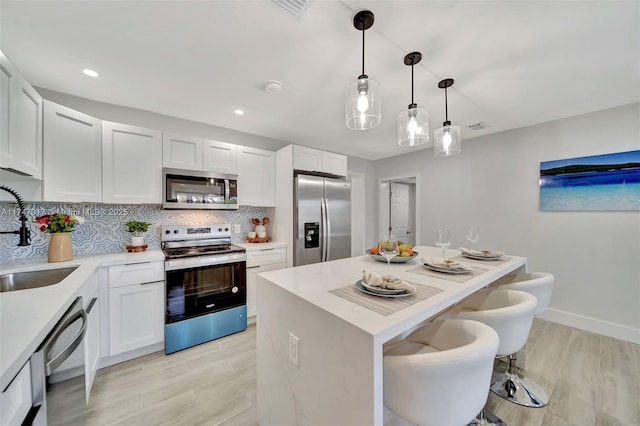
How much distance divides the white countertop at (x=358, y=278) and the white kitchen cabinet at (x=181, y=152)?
76.6 inches

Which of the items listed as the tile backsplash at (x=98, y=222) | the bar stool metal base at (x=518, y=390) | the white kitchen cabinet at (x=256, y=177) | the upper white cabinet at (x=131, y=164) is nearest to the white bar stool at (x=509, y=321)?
the bar stool metal base at (x=518, y=390)

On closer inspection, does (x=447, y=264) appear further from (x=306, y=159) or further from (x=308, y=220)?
(x=306, y=159)

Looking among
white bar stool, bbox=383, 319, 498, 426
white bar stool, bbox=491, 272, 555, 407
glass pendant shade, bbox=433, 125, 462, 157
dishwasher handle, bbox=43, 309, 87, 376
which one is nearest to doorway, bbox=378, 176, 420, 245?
glass pendant shade, bbox=433, 125, 462, 157

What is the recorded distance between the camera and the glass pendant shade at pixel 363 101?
1.44 metres

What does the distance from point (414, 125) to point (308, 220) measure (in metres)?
1.79

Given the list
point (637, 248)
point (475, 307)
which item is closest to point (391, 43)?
point (475, 307)

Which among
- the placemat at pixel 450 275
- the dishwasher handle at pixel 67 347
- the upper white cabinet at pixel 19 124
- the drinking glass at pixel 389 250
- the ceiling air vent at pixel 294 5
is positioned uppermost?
the ceiling air vent at pixel 294 5

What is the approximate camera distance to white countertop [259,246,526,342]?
84 centimetres

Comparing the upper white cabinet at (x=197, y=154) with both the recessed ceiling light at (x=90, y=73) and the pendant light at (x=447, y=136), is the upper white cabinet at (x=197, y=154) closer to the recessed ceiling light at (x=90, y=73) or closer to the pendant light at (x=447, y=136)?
the recessed ceiling light at (x=90, y=73)

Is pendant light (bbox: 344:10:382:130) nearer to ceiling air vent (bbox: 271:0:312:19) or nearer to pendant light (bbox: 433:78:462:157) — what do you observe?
ceiling air vent (bbox: 271:0:312:19)

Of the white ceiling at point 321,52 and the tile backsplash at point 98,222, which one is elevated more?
the white ceiling at point 321,52

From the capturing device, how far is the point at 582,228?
276 centimetres

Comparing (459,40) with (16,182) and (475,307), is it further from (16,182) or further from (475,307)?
(16,182)

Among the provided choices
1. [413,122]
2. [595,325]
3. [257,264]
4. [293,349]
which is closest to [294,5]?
[413,122]
